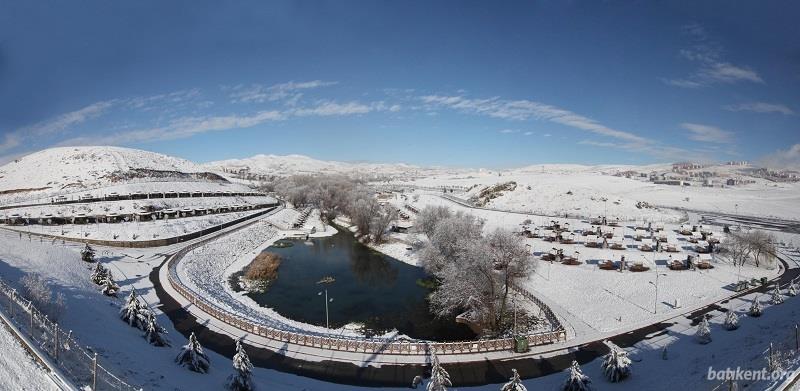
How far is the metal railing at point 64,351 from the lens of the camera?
12.6m

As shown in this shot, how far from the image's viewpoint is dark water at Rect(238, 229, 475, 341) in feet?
90.4

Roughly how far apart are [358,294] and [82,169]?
77466 mm

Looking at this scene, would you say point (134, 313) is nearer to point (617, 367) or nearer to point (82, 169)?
point (617, 367)

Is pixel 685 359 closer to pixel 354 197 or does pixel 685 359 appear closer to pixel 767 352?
pixel 767 352

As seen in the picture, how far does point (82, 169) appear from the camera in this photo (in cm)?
7919

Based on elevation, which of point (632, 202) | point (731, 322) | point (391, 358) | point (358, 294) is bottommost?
point (358, 294)

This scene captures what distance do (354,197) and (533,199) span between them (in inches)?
1577

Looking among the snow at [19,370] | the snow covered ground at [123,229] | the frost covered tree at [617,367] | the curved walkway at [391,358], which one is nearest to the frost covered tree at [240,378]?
the curved walkway at [391,358]

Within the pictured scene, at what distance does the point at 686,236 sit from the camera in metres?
Result: 48.2

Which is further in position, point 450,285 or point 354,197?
point 354,197

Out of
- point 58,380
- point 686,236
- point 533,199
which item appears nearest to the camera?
point 58,380

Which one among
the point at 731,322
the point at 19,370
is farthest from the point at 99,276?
the point at 731,322

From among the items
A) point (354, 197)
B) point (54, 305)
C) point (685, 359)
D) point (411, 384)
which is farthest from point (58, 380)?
point (354, 197)

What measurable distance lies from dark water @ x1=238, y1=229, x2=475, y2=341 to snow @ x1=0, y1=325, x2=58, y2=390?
16.9 meters
